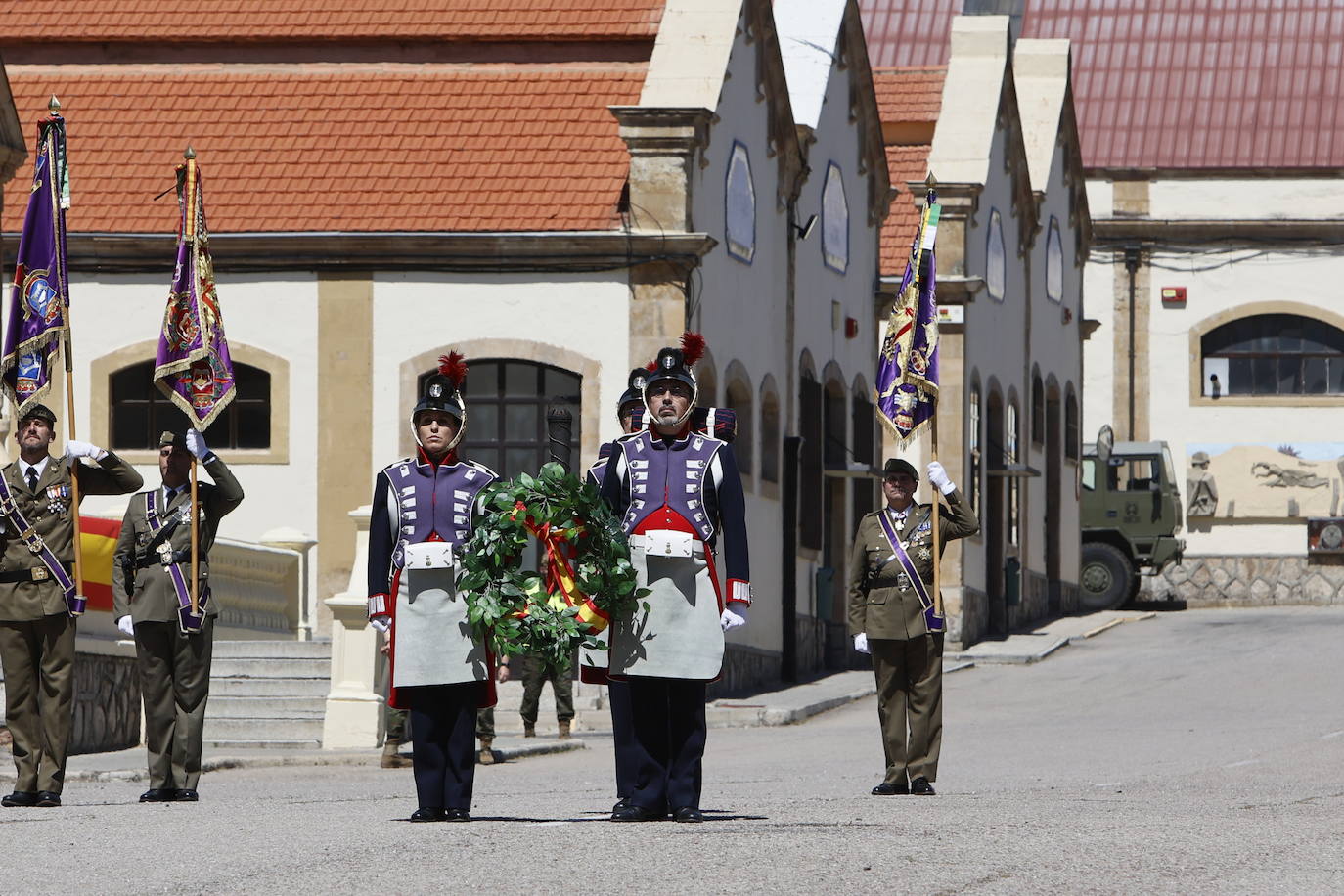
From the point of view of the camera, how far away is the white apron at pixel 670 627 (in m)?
10.4

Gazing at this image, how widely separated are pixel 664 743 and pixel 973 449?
79.1 feet

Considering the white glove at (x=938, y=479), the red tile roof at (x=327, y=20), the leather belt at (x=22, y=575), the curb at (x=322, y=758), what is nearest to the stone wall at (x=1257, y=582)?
the red tile roof at (x=327, y=20)

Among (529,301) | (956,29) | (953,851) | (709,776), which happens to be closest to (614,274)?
(529,301)

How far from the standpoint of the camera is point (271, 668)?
70.2 feet

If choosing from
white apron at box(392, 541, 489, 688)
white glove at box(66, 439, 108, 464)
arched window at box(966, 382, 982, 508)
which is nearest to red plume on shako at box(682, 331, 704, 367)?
white apron at box(392, 541, 489, 688)

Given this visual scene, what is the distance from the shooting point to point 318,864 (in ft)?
28.8

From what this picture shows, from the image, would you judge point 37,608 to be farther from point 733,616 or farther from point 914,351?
point 914,351

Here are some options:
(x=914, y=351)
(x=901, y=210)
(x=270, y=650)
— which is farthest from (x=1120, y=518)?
(x=914, y=351)

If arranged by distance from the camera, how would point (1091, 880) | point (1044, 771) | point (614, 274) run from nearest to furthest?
point (1091, 880), point (1044, 771), point (614, 274)

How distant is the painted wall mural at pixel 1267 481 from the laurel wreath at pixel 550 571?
35553 millimetres

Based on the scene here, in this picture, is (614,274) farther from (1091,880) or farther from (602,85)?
(1091,880)

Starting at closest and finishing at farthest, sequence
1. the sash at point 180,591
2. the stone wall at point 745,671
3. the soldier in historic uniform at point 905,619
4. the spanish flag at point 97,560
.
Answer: the sash at point 180,591 → the soldier in historic uniform at point 905,619 → the spanish flag at point 97,560 → the stone wall at point 745,671

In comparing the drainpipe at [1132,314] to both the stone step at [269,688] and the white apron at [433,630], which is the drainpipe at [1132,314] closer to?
the stone step at [269,688]

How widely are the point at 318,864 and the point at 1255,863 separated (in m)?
3.22
